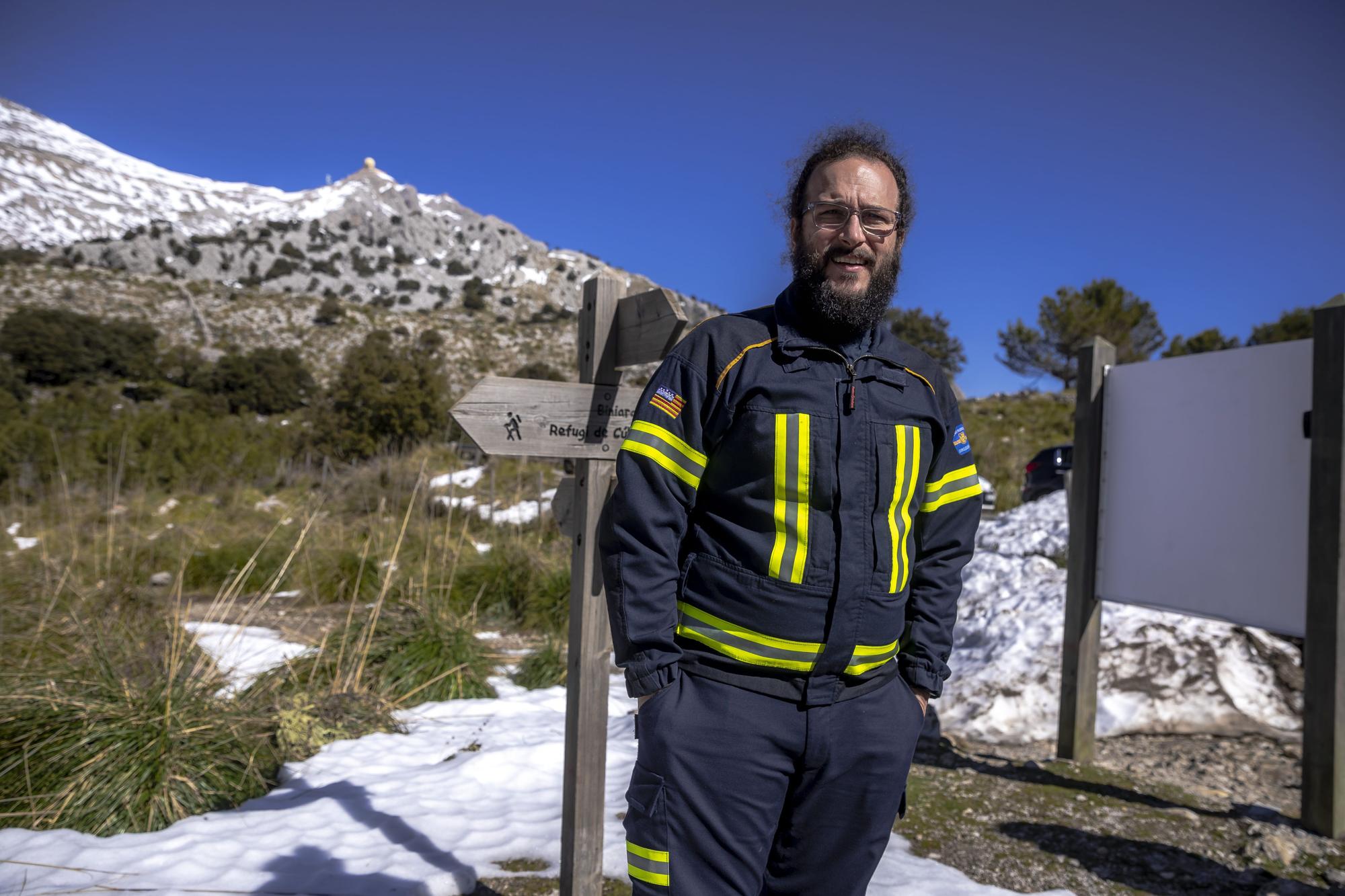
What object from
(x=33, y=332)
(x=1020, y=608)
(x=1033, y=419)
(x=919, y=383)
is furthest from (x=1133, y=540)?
(x=33, y=332)

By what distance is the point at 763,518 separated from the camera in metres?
1.54

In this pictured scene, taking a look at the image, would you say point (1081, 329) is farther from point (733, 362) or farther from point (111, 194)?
point (111, 194)

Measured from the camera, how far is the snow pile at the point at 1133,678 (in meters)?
4.25

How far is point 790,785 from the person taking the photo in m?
1.60

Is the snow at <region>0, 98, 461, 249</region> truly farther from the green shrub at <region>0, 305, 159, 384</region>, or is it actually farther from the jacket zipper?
the jacket zipper

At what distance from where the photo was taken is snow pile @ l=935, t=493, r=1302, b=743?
4254 mm

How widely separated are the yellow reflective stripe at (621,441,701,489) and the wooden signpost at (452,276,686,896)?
0.73m

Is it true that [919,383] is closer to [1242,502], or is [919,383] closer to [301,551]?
[1242,502]

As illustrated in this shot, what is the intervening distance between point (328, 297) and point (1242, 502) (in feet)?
147

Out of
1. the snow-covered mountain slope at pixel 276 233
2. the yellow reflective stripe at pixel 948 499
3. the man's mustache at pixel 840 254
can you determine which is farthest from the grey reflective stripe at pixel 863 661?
the snow-covered mountain slope at pixel 276 233

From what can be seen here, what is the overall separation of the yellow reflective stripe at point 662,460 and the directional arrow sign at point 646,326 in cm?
68

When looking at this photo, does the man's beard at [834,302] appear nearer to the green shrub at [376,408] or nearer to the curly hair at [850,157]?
the curly hair at [850,157]

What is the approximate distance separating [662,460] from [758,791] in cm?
62

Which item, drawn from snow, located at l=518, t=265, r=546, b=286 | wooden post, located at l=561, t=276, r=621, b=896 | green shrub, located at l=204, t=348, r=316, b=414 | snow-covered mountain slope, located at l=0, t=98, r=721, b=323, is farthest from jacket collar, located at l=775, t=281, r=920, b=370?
snow, located at l=518, t=265, r=546, b=286
